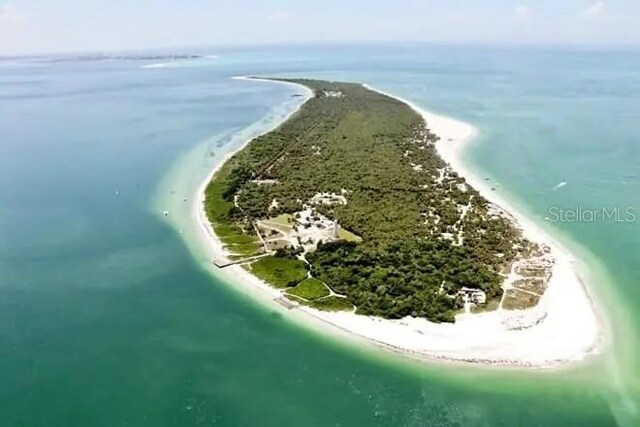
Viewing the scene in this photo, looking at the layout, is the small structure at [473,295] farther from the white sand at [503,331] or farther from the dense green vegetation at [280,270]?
the dense green vegetation at [280,270]

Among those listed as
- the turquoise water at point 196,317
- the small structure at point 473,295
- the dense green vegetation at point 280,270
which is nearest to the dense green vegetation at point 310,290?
the dense green vegetation at point 280,270

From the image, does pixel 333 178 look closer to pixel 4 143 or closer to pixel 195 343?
pixel 195 343

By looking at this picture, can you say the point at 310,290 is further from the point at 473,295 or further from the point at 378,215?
the point at 378,215

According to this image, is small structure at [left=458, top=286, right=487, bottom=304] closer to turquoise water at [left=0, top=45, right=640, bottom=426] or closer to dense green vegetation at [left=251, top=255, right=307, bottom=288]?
turquoise water at [left=0, top=45, right=640, bottom=426]

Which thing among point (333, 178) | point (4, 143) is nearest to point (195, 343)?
point (333, 178)

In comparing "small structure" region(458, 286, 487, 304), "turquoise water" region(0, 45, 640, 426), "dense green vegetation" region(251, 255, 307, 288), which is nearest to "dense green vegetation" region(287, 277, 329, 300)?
"dense green vegetation" region(251, 255, 307, 288)
